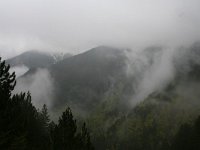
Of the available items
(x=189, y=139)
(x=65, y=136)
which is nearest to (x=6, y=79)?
(x=65, y=136)

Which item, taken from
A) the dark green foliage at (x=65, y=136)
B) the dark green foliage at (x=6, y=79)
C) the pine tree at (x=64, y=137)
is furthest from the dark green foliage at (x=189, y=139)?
the dark green foliage at (x=6, y=79)

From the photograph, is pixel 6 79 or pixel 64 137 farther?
pixel 64 137

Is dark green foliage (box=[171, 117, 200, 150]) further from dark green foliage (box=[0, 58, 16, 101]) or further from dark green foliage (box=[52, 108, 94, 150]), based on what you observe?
dark green foliage (box=[0, 58, 16, 101])

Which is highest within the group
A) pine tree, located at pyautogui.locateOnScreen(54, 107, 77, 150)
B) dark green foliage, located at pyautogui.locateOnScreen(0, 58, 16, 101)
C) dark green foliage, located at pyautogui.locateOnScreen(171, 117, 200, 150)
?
dark green foliage, located at pyautogui.locateOnScreen(171, 117, 200, 150)

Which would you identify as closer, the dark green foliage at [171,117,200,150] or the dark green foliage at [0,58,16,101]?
the dark green foliage at [0,58,16,101]

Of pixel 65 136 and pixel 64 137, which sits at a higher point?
pixel 65 136

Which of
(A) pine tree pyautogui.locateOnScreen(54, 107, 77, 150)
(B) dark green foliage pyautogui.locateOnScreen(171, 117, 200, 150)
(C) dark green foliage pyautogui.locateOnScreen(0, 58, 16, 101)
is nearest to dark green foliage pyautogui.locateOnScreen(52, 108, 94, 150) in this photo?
(A) pine tree pyautogui.locateOnScreen(54, 107, 77, 150)

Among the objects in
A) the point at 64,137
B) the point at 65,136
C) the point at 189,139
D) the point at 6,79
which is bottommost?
the point at 64,137

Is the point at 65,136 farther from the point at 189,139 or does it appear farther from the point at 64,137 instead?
the point at 189,139

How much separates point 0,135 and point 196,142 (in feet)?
222

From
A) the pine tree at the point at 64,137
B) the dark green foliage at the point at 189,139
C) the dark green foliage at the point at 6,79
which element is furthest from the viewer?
the dark green foliage at the point at 189,139

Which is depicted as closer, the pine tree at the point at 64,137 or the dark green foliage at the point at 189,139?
the pine tree at the point at 64,137

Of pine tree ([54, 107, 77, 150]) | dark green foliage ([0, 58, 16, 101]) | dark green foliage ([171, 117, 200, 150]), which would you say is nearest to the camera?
dark green foliage ([0, 58, 16, 101])

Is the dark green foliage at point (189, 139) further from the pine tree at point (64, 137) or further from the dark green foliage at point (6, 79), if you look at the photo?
the dark green foliage at point (6, 79)
